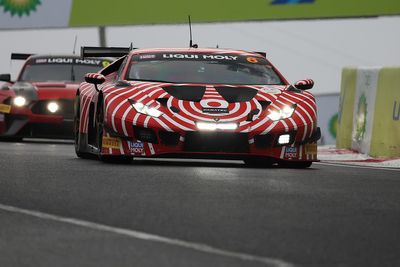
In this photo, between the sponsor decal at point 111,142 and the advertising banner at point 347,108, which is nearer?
the sponsor decal at point 111,142

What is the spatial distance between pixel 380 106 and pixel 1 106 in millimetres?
6104

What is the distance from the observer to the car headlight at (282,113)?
12.5 m

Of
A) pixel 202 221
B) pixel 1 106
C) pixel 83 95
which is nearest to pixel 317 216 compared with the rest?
pixel 202 221

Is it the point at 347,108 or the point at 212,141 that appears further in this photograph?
the point at 347,108

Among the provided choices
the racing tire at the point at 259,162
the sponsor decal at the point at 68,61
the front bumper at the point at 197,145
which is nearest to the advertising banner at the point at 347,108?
the sponsor decal at the point at 68,61

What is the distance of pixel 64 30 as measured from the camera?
27.1m

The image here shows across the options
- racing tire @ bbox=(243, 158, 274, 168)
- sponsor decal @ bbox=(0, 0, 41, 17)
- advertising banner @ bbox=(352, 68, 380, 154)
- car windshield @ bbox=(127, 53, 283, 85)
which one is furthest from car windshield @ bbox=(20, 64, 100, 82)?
racing tire @ bbox=(243, 158, 274, 168)

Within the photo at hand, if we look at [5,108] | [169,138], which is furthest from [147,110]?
[5,108]

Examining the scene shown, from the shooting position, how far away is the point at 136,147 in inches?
488

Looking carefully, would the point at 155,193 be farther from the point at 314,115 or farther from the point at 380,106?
the point at 380,106

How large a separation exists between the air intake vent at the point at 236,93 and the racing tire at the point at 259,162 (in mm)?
615

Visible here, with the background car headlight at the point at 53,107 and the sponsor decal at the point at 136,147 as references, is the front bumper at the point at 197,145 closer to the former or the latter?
the sponsor decal at the point at 136,147

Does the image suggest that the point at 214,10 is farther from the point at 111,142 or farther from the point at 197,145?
the point at 197,145

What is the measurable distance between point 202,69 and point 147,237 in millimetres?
6661
